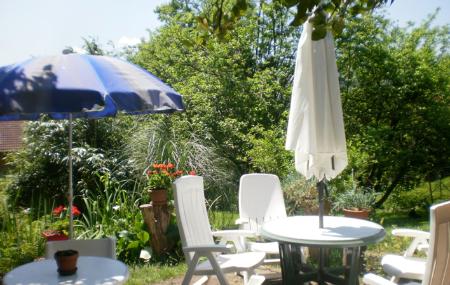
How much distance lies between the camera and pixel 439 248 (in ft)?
8.86

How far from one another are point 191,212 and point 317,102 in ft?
5.32

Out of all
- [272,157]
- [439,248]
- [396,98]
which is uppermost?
[396,98]

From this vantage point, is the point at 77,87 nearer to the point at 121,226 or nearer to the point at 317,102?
the point at 317,102

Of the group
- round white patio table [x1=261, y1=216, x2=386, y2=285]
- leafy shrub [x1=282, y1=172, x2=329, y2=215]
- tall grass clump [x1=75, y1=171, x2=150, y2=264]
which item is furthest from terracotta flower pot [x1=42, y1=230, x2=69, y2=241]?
leafy shrub [x1=282, y1=172, x2=329, y2=215]

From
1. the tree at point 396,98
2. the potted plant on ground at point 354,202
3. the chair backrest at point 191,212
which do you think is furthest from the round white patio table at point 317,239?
the tree at point 396,98

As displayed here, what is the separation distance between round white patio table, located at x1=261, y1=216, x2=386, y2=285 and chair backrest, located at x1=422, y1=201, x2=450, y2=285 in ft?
2.14

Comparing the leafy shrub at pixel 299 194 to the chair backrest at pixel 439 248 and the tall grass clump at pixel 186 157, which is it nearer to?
the tall grass clump at pixel 186 157

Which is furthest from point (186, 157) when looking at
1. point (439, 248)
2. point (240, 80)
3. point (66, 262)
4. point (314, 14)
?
point (314, 14)

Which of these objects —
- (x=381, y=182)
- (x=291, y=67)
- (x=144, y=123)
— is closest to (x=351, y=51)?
(x=291, y=67)

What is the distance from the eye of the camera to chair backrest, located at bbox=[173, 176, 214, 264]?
155 inches

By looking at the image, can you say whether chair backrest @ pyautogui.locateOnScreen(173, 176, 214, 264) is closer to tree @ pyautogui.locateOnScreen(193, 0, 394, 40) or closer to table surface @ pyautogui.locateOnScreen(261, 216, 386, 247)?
table surface @ pyautogui.locateOnScreen(261, 216, 386, 247)

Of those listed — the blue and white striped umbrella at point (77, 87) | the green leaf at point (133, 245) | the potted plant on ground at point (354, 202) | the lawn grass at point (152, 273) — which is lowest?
the lawn grass at point (152, 273)

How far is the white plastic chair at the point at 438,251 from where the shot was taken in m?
2.64

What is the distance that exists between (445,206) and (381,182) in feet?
25.6
